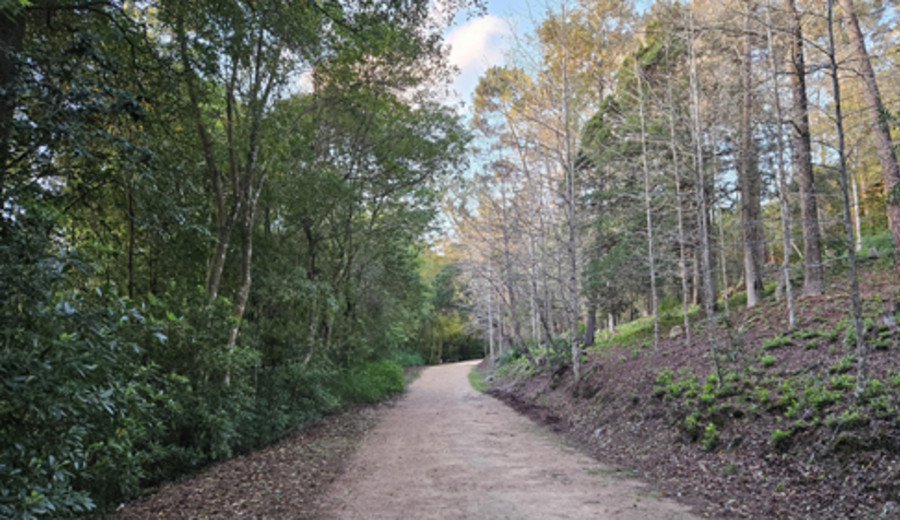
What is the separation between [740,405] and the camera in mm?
6184

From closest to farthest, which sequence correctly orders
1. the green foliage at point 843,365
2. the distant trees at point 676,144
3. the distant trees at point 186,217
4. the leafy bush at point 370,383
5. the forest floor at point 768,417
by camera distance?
1. the distant trees at point 186,217
2. the forest floor at point 768,417
3. the green foliage at point 843,365
4. the distant trees at point 676,144
5. the leafy bush at point 370,383

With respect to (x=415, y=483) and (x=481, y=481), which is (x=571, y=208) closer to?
(x=481, y=481)

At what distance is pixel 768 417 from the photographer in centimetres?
568

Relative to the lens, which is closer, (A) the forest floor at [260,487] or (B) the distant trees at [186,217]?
(B) the distant trees at [186,217]

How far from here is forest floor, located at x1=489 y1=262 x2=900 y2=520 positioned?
4.31 metres

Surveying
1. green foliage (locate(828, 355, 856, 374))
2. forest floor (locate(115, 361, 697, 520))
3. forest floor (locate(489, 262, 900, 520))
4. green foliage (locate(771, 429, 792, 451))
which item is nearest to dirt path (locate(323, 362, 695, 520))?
forest floor (locate(115, 361, 697, 520))

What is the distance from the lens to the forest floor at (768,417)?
4.31m

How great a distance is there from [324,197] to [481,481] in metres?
6.67

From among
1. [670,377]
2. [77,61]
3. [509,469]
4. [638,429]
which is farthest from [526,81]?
[77,61]

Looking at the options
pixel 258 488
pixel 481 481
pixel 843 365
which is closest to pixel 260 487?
pixel 258 488

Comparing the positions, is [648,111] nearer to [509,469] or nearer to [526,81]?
[526,81]

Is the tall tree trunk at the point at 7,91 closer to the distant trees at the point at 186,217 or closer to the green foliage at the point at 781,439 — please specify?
the distant trees at the point at 186,217

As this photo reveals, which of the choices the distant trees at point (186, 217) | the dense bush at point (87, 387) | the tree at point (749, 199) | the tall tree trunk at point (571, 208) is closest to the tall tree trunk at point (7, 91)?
the distant trees at point (186, 217)

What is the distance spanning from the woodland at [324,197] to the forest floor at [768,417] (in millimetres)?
108
